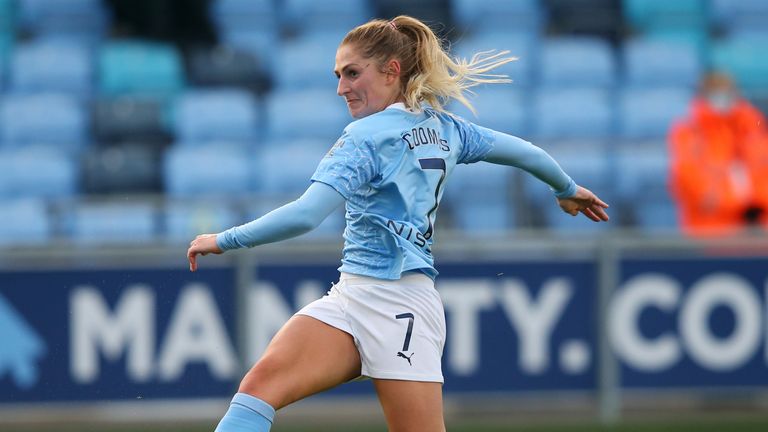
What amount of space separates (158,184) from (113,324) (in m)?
2.64

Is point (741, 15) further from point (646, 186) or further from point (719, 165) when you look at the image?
point (646, 186)

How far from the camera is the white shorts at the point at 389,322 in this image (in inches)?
163

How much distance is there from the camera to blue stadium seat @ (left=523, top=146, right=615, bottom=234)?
358 inches

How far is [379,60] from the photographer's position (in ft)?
13.9

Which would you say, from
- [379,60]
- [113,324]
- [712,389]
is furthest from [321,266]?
[379,60]

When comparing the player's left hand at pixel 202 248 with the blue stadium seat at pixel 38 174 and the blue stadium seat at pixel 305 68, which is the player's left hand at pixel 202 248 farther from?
the blue stadium seat at pixel 305 68

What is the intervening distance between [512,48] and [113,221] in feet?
13.6

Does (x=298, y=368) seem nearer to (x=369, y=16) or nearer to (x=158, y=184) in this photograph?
(x=158, y=184)

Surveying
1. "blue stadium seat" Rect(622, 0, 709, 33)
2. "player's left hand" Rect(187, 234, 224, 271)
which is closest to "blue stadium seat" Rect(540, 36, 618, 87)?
"blue stadium seat" Rect(622, 0, 709, 33)

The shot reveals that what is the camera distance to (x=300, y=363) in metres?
4.09

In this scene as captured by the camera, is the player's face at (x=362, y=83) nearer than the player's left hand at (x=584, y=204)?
Yes

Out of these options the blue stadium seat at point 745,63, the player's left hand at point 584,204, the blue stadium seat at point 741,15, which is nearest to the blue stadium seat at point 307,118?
the blue stadium seat at point 745,63

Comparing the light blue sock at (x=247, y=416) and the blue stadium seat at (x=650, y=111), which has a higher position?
the blue stadium seat at (x=650, y=111)

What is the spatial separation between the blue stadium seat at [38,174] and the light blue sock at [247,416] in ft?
21.0
